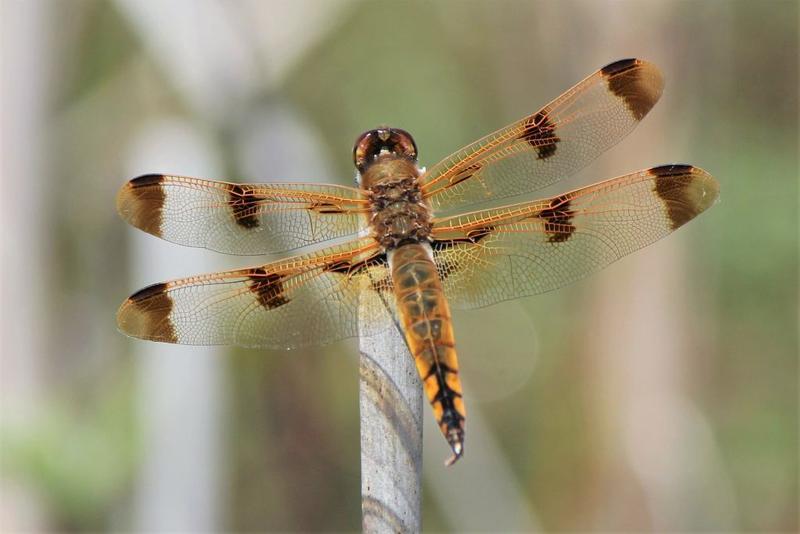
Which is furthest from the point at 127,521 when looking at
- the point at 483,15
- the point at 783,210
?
the point at 783,210

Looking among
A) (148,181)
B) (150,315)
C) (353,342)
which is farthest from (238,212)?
(353,342)

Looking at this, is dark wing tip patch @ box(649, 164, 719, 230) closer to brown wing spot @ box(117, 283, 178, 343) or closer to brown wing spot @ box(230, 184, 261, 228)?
brown wing spot @ box(230, 184, 261, 228)

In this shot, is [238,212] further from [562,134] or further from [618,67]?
[618,67]

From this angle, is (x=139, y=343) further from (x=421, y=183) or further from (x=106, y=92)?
(x=421, y=183)

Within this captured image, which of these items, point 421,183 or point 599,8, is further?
point 599,8

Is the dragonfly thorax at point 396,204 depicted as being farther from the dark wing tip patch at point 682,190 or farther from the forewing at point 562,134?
the dark wing tip patch at point 682,190
